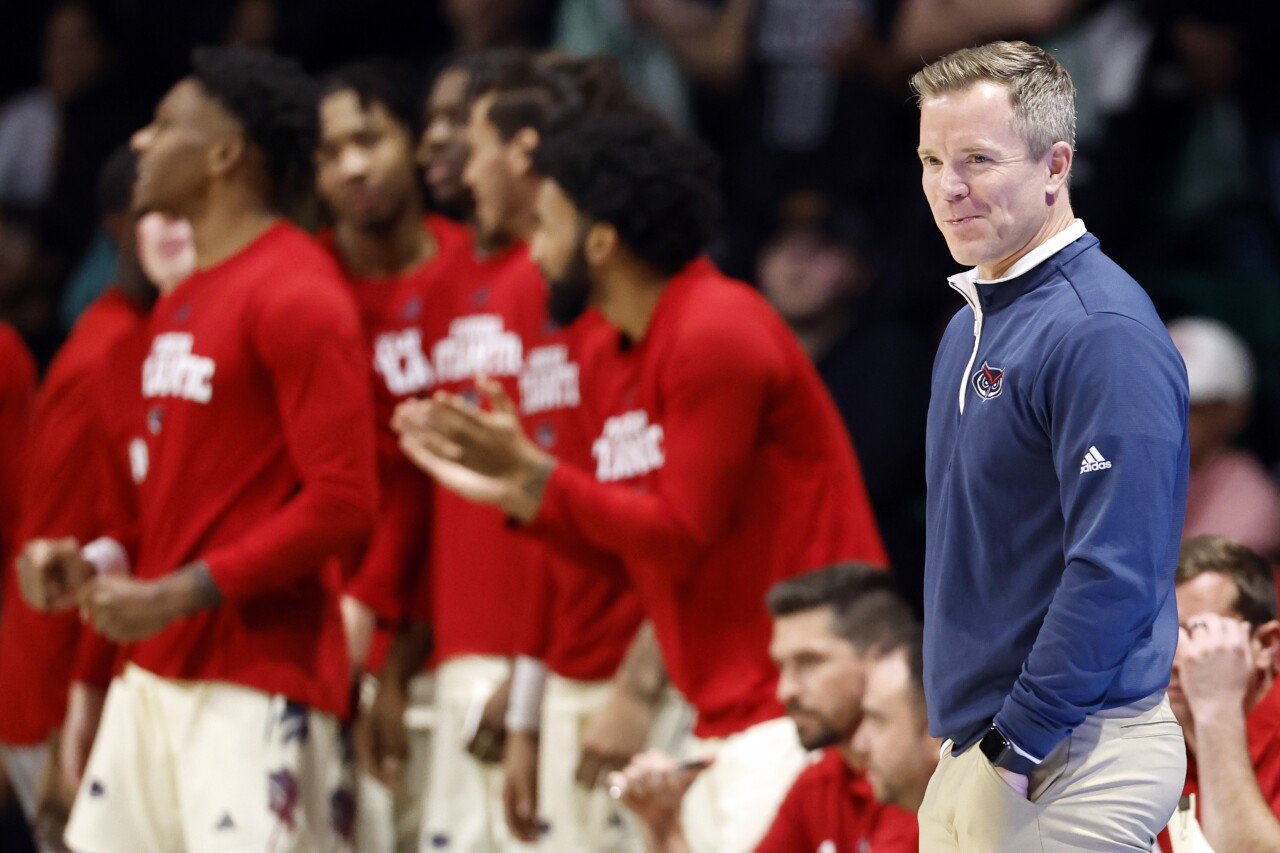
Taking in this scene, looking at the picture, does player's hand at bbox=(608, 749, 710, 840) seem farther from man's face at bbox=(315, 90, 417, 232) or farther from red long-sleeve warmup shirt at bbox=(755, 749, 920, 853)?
man's face at bbox=(315, 90, 417, 232)

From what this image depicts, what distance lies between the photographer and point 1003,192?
7.88 feet

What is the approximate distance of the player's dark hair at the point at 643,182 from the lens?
13.6 feet

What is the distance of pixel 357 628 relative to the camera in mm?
4863

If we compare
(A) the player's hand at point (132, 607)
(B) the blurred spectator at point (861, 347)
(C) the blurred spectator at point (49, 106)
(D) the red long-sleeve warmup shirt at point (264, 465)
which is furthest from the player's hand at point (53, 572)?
(C) the blurred spectator at point (49, 106)

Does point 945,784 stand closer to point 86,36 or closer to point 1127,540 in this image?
point 1127,540

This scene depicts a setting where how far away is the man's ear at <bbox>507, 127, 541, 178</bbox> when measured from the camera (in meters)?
4.79

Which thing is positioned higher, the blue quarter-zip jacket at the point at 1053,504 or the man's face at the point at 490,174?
the blue quarter-zip jacket at the point at 1053,504

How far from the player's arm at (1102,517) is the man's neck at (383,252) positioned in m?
3.11

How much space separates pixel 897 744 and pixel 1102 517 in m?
1.19

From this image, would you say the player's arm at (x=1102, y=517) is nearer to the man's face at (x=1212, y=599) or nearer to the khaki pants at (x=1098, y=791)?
the khaki pants at (x=1098, y=791)

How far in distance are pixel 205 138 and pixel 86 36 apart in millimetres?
3815

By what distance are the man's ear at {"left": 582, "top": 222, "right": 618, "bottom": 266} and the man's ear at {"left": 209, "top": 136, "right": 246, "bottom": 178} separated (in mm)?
755

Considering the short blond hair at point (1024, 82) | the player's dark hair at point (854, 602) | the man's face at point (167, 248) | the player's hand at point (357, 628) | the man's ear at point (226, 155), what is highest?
the short blond hair at point (1024, 82)

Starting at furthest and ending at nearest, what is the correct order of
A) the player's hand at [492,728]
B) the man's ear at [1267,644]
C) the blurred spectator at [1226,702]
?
1. the player's hand at [492,728]
2. the man's ear at [1267,644]
3. the blurred spectator at [1226,702]
